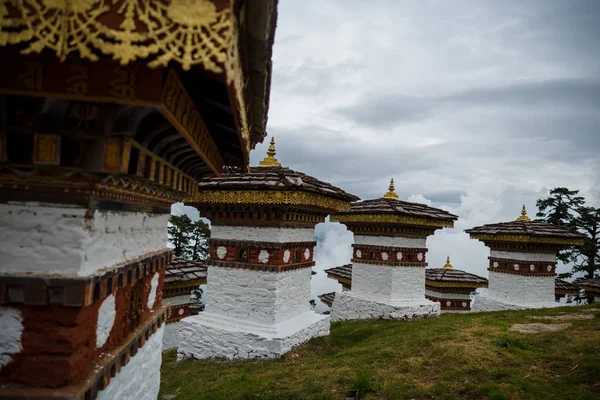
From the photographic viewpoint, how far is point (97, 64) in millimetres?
1876

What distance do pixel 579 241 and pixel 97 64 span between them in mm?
15402

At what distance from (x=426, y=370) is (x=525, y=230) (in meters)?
9.25

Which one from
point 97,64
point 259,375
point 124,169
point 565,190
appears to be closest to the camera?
point 97,64

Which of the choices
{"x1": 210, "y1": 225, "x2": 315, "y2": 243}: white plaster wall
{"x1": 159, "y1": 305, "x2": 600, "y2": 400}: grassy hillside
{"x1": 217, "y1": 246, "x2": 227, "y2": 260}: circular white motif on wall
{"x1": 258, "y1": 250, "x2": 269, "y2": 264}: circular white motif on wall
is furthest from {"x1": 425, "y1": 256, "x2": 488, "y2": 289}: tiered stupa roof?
{"x1": 217, "y1": 246, "x2": 227, "y2": 260}: circular white motif on wall

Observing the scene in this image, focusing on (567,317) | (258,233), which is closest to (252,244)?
(258,233)

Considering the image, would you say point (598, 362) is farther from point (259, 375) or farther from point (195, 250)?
point (195, 250)

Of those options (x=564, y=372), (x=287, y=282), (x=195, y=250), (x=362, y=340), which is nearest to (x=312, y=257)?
(x=287, y=282)

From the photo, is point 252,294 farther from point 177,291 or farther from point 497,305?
point 497,305

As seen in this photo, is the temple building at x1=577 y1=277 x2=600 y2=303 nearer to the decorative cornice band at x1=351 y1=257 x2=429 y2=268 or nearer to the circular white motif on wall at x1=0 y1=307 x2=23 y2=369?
the decorative cornice band at x1=351 y1=257 x2=429 y2=268

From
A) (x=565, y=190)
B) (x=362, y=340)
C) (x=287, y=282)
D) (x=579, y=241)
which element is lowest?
(x=362, y=340)

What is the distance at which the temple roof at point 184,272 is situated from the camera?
951 cm

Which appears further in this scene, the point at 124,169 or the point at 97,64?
the point at 124,169

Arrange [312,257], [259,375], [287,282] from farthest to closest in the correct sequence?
[312,257] → [287,282] → [259,375]

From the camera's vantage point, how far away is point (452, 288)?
1573cm
